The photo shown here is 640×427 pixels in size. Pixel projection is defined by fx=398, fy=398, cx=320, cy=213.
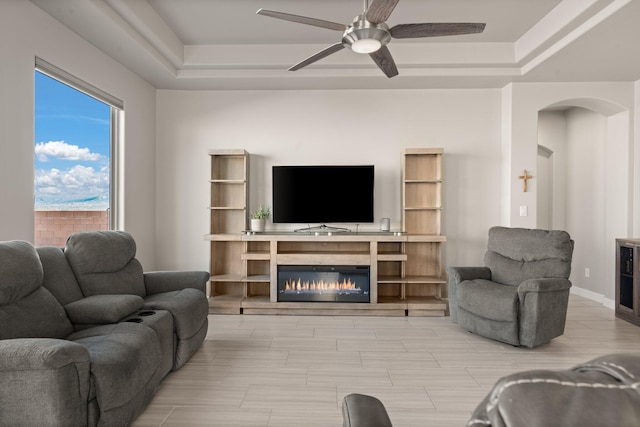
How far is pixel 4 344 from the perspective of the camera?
1.76 metres

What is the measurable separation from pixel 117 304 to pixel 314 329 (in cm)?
199

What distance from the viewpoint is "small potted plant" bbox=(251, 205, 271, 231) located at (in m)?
4.88

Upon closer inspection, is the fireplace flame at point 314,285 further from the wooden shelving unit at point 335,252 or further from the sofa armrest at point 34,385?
the sofa armrest at point 34,385

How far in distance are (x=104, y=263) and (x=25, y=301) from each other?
80cm

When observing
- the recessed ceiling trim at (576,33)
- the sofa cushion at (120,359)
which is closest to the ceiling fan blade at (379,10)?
the recessed ceiling trim at (576,33)

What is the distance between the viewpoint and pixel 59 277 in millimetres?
2703

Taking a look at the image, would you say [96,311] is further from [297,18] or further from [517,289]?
[517,289]

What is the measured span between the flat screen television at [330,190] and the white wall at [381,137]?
283 mm

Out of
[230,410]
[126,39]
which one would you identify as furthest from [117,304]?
[126,39]

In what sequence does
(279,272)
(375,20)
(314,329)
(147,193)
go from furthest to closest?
(147,193)
(279,272)
(314,329)
(375,20)

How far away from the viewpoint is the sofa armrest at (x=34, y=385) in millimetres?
1709

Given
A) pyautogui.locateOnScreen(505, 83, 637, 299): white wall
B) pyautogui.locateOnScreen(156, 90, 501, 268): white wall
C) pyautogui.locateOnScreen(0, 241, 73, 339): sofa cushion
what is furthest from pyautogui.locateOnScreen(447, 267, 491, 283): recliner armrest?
pyautogui.locateOnScreen(0, 241, 73, 339): sofa cushion

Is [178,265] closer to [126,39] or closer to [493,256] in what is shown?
[126,39]

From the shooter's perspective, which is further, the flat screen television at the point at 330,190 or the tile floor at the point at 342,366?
the flat screen television at the point at 330,190
